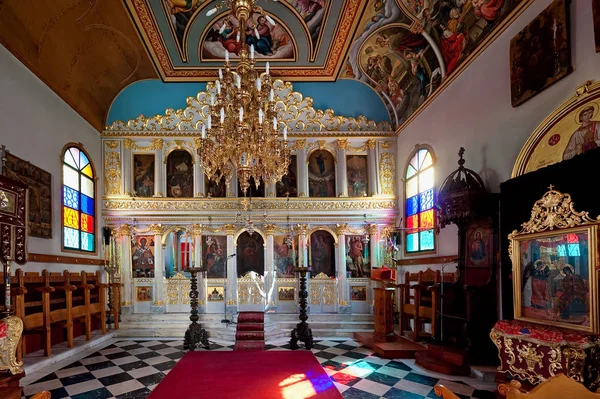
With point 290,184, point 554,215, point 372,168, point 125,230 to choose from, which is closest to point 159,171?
point 125,230

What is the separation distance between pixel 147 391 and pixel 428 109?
28.3 feet

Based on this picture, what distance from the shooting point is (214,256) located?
36.3 feet

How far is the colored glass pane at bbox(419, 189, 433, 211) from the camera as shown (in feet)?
30.1

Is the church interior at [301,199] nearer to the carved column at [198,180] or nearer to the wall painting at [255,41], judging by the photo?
the wall painting at [255,41]

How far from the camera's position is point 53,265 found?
8297 mm

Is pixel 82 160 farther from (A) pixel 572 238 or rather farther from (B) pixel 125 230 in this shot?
(A) pixel 572 238

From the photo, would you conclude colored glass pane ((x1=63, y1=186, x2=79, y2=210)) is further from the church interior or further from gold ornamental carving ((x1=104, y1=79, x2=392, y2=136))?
gold ornamental carving ((x1=104, y1=79, x2=392, y2=136))

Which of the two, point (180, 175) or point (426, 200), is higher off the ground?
point (180, 175)

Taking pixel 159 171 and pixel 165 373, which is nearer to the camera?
pixel 165 373

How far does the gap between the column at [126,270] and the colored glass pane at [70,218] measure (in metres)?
1.42

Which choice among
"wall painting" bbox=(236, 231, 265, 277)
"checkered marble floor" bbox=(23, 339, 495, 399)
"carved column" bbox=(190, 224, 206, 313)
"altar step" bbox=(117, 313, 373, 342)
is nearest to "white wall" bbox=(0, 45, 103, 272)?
"altar step" bbox=(117, 313, 373, 342)

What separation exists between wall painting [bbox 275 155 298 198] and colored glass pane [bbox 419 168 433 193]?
3.86 metres

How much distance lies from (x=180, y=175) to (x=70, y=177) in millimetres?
3016

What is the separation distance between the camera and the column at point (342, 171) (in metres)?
11.4
